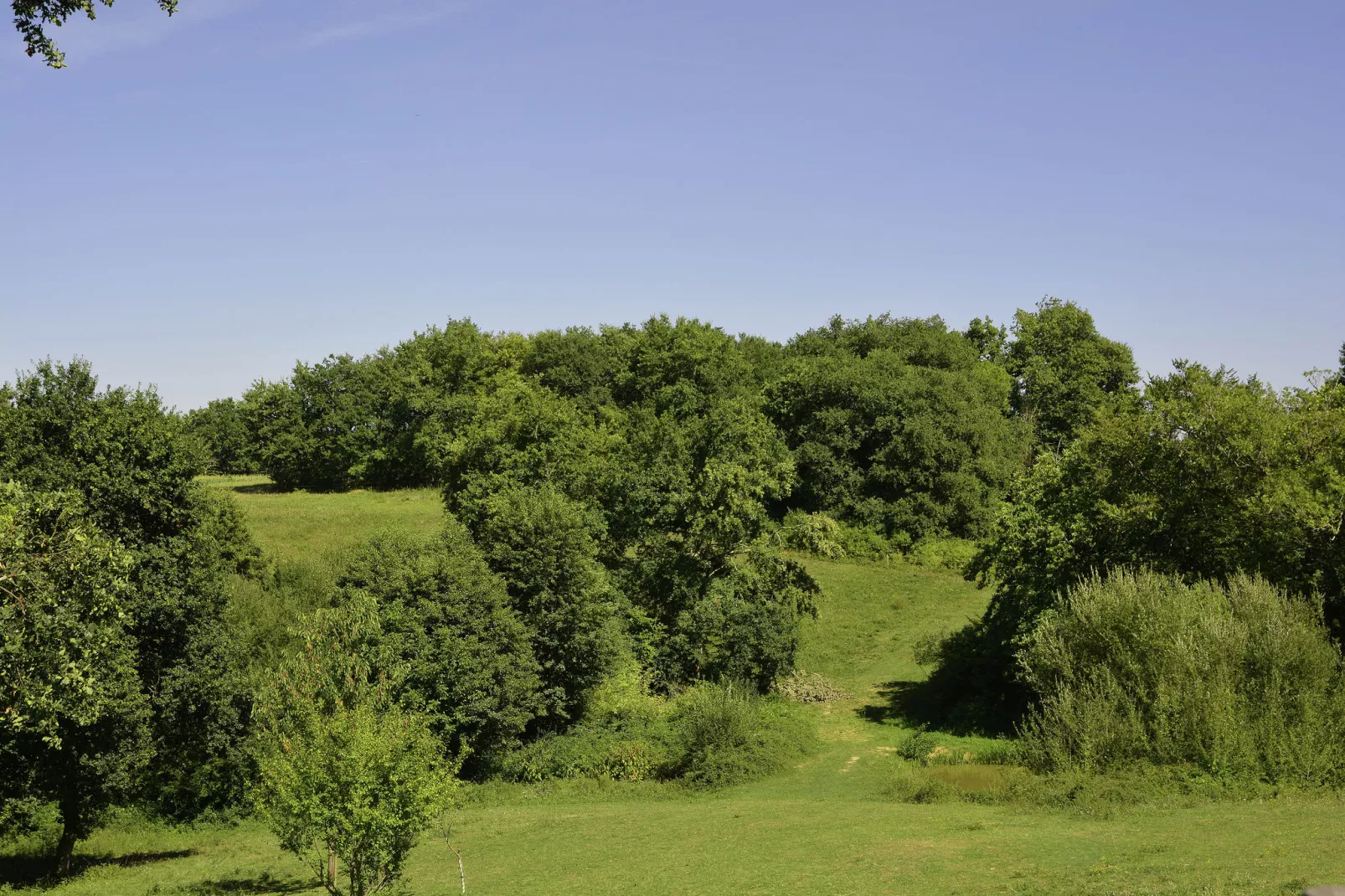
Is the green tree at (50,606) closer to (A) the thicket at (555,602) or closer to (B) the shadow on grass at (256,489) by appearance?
(A) the thicket at (555,602)

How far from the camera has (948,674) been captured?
153ft

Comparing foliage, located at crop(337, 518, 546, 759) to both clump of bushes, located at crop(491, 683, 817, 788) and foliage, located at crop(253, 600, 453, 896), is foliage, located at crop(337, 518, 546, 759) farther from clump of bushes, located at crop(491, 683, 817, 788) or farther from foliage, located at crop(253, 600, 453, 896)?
foliage, located at crop(253, 600, 453, 896)

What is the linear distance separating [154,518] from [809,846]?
912 inches

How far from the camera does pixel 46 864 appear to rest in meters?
31.0

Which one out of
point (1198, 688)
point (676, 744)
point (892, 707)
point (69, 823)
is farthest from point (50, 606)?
point (892, 707)

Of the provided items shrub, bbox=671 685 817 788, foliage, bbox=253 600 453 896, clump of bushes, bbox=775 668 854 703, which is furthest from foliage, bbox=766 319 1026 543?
foliage, bbox=253 600 453 896

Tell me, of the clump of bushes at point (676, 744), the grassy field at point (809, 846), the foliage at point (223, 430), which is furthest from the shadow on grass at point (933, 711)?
the foliage at point (223, 430)

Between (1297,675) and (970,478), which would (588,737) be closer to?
(1297,675)

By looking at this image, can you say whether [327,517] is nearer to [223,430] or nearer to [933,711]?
[933,711]

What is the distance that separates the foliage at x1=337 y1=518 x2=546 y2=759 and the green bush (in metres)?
19.9

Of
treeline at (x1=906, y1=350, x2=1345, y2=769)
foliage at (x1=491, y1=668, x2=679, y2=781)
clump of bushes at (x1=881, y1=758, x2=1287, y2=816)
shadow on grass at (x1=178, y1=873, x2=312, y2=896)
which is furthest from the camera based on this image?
foliage at (x1=491, y1=668, x2=679, y2=781)

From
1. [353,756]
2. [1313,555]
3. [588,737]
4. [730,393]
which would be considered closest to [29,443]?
[353,756]

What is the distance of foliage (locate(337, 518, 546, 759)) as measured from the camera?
37844mm

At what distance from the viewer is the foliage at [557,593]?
41875mm
